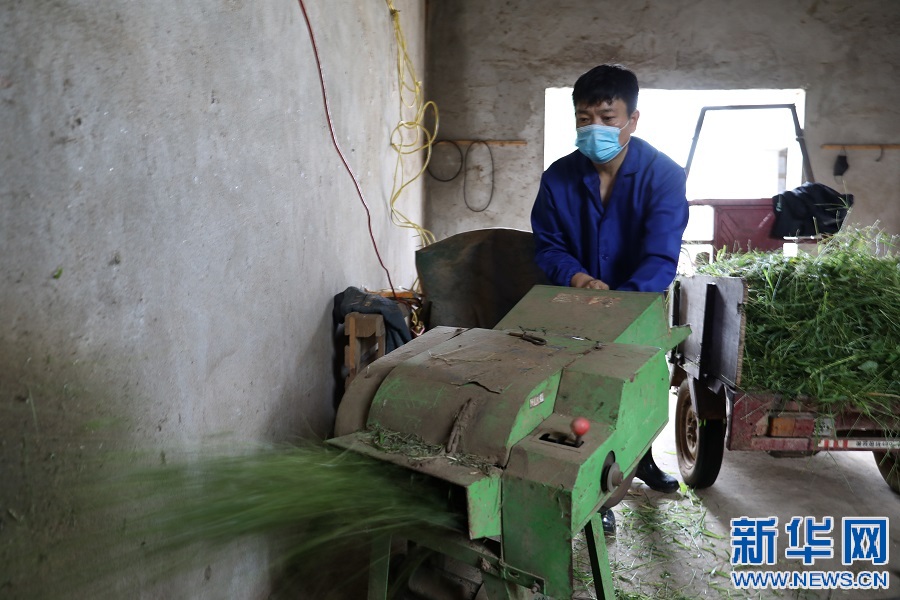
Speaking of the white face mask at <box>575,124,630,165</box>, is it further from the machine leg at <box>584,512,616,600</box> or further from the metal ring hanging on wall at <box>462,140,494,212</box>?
the metal ring hanging on wall at <box>462,140,494,212</box>

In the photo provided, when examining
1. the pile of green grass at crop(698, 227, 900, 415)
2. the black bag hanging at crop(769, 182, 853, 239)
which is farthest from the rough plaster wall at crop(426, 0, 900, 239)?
the pile of green grass at crop(698, 227, 900, 415)

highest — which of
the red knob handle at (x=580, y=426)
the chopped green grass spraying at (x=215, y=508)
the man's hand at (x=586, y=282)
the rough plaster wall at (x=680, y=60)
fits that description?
the rough plaster wall at (x=680, y=60)

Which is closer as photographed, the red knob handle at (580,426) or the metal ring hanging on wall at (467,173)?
the red knob handle at (580,426)

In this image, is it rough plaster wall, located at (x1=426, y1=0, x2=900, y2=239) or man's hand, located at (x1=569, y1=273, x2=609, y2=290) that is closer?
man's hand, located at (x1=569, y1=273, x2=609, y2=290)

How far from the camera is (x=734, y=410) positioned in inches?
108

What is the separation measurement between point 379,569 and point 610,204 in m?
1.96

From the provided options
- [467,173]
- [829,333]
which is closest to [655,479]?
[829,333]

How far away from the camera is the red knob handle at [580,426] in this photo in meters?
1.50

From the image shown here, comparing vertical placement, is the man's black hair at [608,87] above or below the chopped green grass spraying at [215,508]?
above

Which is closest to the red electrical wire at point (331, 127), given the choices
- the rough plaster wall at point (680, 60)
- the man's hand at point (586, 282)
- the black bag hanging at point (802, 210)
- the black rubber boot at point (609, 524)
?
the man's hand at point (586, 282)

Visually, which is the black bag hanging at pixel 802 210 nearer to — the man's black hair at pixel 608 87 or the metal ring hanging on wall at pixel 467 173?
the man's black hair at pixel 608 87

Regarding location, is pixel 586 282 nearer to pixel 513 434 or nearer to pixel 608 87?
pixel 608 87

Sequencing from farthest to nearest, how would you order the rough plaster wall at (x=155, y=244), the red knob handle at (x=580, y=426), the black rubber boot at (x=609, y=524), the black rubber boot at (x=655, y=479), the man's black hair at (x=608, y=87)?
the black rubber boot at (x=655, y=479)
the black rubber boot at (x=609, y=524)
the man's black hair at (x=608, y=87)
the red knob handle at (x=580, y=426)
the rough plaster wall at (x=155, y=244)

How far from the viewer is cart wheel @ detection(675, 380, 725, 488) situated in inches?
136
